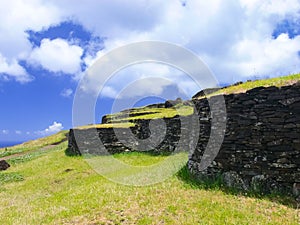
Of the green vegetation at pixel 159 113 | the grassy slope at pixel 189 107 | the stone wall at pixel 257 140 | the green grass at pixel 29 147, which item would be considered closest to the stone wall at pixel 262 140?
the stone wall at pixel 257 140

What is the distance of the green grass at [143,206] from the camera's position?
8617mm

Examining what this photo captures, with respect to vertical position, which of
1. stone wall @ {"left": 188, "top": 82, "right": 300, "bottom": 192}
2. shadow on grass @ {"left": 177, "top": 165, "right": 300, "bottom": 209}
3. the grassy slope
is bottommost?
Result: shadow on grass @ {"left": 177, "top": 165, "right": 300, "bottom": 209}

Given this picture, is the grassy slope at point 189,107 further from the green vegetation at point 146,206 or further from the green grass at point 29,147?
the green grass at point 29,147

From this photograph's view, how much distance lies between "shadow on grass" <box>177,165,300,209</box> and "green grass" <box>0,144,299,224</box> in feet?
0.28

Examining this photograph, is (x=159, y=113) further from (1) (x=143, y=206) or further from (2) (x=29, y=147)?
(2) (x=29, y=147)

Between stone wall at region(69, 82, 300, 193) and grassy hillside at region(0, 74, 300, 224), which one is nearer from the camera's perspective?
grassy hillside at region(0, 74, 300, 224)

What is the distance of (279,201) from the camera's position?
9875mm

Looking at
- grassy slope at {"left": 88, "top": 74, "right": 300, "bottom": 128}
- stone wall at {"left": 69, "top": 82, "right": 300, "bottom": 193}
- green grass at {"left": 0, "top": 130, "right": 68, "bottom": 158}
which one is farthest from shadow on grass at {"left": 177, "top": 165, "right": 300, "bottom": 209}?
green grass at {"left": 0, "top": 130, "right": 68, "bottom": 158}

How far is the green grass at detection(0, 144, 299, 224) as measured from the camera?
862cm

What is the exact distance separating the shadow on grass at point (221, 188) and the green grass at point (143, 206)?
8 centimetres

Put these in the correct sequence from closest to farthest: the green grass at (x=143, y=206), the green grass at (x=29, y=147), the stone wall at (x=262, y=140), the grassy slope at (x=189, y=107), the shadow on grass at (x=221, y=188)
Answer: the green grass at (x=143, y=206) → the shadow on grass at (x=221, y=188) → the stone wall at (x=262, y=140) → the grassy slope at (x=189, y=107) → the green grass at (x=29, y=147)

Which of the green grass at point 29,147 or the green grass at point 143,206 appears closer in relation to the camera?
the green grass at point 143,206

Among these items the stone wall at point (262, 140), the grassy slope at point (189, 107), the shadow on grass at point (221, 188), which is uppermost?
the grassy slope at point (189, 107)

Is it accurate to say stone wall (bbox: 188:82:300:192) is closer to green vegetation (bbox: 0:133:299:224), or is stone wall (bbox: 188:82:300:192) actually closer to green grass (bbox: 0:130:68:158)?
green vegetation (bbox: 0:133:299:224)
